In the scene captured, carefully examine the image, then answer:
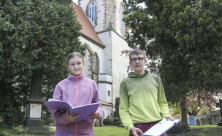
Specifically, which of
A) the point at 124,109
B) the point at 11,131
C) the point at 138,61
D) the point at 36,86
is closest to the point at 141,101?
the point at 124,109

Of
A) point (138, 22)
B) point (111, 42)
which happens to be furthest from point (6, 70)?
point (111, 42)

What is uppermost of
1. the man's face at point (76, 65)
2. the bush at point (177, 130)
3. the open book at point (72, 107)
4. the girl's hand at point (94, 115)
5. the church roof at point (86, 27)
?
the church roof at point (86, 27)

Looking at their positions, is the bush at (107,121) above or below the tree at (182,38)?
below

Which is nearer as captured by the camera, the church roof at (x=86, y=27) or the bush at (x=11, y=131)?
the bush at (x=11, y=131)

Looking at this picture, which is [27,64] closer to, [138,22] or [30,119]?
[30,119]

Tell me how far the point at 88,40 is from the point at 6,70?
1472 centimetres

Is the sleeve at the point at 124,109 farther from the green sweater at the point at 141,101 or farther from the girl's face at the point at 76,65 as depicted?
the girl's face at the point at 76,65

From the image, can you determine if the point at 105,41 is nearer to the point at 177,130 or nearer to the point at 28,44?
the point at 28,44

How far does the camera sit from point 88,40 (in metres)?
24.3

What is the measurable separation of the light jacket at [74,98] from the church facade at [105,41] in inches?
829

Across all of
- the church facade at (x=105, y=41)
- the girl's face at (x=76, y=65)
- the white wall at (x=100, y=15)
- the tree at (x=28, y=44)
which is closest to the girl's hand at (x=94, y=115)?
the girl's face at (x=76, y=65)

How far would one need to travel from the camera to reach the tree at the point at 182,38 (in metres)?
8.72

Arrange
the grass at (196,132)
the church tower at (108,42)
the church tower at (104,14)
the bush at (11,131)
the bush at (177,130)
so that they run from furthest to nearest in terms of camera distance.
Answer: the church tower at (104,14) → the church tower at (108,42) → the bush at (177,130) → the bush at (11,131) → the grass at (196,132)

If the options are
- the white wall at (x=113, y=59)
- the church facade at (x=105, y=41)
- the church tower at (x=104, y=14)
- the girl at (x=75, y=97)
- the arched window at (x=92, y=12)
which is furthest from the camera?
the arched window at (x=92, y=12)
